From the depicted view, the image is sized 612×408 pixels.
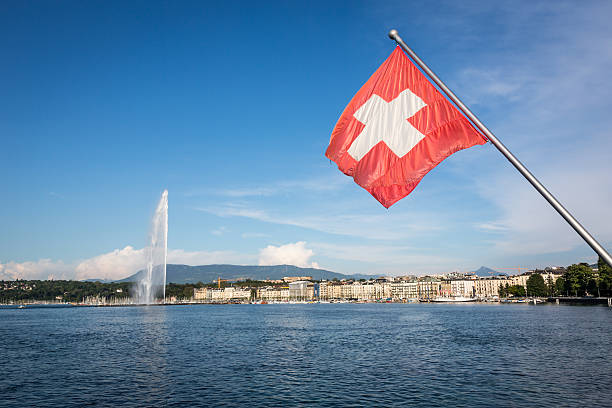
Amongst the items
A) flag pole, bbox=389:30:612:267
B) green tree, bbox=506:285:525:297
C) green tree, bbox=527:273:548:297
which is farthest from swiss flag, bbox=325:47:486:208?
green tree, bbox=506:285:525:297

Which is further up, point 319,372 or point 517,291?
point 517,291

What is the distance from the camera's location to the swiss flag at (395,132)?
9242mm

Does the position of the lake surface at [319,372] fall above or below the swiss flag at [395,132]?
below

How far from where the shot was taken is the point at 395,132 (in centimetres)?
992

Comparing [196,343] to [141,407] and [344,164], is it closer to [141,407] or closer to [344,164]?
[141,407]

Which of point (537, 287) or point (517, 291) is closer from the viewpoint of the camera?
point (537, 287)

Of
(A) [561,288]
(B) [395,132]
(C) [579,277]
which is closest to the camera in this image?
(B) [395,132]

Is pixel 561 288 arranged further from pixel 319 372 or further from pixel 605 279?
pixel 319 372

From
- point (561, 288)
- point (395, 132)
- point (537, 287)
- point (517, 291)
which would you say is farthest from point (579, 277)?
point (395, 132)

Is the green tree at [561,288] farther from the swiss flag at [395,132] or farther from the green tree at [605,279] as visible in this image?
the swiss flag at [395,132]

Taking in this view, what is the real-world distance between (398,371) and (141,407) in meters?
16.0

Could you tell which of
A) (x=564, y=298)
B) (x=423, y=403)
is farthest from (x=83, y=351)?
(x=564, y=298)

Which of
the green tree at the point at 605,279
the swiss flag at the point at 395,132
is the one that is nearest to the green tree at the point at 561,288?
the green tree at the point at 605,279

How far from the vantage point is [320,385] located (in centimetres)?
2566
